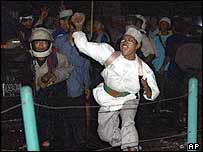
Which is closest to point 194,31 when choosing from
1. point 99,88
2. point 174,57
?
point 174,57

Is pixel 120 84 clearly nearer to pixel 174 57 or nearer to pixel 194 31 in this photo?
pixel 174 57

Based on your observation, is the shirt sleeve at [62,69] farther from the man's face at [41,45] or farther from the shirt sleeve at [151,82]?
the shirt sleeve at [151,82]

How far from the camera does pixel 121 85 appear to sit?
4.89 metres

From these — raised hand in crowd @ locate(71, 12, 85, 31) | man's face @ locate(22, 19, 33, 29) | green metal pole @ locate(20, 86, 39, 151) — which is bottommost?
green metal pole @ locate(20, 86, 39, 151)

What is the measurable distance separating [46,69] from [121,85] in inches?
45.4

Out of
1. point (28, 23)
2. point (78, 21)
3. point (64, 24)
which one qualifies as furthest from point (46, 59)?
point (28, 23)

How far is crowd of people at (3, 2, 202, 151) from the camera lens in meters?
4.90

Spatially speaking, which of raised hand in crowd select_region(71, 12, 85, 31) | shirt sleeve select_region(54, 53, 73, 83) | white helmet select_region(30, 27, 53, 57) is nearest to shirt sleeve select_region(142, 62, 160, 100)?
raised hand in crowd select_region(71, 12, 85, 31)

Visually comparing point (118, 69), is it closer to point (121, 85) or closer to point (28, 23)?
point (121, 85)

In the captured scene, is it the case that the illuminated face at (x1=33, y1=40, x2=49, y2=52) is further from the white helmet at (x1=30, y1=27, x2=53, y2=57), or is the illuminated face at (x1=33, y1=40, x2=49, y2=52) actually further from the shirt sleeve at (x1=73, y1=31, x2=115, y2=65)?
the shirt sleeve at (x1=73, y1=31, x2=115, y2=65)

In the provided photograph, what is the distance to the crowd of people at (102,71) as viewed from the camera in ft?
16.1

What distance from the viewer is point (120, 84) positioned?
4.89 metres

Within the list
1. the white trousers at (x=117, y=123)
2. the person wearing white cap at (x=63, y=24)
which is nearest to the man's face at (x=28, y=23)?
the person wearing white cap at (x=63, y=24)

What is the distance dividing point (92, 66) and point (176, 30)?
6.98 ft
